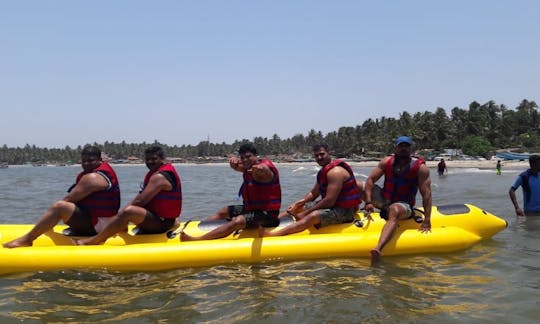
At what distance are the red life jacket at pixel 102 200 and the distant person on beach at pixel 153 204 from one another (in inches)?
7.9

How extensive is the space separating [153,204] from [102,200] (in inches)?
23.0

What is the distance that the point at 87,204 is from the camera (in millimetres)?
5469

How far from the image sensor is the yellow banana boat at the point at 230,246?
5.12m

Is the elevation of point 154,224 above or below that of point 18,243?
above

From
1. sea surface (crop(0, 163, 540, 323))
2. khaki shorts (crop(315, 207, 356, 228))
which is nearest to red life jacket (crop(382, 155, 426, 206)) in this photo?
khaki shorts (crop(315, 207, 356, 228))

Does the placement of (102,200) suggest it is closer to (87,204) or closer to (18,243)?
(87,204)

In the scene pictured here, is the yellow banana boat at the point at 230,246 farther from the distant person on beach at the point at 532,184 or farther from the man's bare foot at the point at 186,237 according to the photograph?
the distant person on beach at the point at 532,184

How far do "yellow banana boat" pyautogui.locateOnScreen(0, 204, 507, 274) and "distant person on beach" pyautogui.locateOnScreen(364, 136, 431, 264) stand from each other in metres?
0.15

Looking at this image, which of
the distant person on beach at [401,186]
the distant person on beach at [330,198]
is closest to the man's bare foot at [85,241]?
the distant person on beach at [330,198]

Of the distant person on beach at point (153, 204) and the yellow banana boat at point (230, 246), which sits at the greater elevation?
the distant person on beach at point (153, 204)

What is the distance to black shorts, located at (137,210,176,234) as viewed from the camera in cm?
550

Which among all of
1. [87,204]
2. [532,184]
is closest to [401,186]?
[532,184]

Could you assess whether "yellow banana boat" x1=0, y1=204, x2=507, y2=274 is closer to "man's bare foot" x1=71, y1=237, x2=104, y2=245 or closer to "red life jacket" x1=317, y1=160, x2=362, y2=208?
"man's bare foot" x1=71, y1=237, x2=104, y2=245

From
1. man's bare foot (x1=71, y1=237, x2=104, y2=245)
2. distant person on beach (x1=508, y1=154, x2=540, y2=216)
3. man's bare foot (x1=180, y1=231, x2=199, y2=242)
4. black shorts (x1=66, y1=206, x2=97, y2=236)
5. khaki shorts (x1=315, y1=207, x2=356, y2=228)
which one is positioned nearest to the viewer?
black shorts (x1=66, y1=206, x2=97, y2=236)
